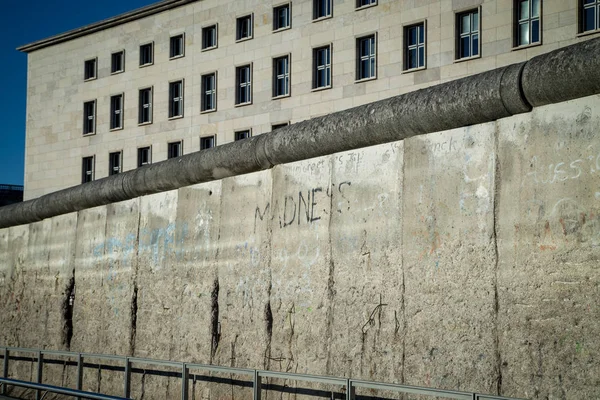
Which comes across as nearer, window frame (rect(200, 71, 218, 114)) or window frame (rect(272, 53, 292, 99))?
window frame (rect(272, 53, 292, 99))

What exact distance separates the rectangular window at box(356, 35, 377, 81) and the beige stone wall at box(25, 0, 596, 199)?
0.26 metres

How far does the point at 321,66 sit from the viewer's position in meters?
36.2

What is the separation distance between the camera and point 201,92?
40.9 m

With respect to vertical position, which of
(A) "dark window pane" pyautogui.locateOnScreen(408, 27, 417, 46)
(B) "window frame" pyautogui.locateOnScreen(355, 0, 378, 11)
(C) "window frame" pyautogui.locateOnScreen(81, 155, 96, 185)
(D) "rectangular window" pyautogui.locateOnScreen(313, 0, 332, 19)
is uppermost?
(D) "rectangular window" pyautogui.locateOnScreen(313, 0, 332, 19)

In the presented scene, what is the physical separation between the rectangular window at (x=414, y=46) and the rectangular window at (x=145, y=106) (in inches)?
622

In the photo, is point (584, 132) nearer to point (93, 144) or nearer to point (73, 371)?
point (73, 371)

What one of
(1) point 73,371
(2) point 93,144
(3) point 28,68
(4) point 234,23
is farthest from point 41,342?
(3) point 28,68

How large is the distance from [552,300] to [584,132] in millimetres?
1483

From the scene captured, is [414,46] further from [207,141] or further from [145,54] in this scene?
[145,54]

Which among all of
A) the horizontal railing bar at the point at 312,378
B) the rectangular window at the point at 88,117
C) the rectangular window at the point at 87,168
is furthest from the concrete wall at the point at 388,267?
the rectangular window at the point at 88,117

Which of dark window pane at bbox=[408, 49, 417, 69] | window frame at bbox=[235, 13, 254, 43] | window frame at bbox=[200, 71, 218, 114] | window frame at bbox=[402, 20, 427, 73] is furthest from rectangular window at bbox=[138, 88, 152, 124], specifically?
dark window pane at bbox=[408, 49, 417, 69]

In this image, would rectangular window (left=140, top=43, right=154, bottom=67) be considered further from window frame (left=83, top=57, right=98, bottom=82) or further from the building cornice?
window frame (left=83, top=57, right=98, bottom=82)

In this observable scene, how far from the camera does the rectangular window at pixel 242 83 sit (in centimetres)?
3922

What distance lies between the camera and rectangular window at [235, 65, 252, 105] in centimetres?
3922
